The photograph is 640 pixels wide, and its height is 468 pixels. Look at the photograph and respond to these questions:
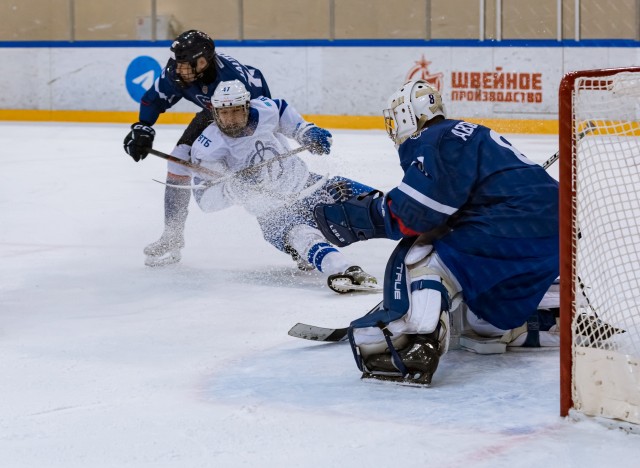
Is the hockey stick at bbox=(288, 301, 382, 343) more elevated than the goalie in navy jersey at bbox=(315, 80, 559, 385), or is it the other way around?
the goalie in navy jersey at bbox=(315, 80, 559, 385)

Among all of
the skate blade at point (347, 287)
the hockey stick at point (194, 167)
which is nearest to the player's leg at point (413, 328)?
the skate blade at point (347, 287)

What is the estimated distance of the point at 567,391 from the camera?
213 cm

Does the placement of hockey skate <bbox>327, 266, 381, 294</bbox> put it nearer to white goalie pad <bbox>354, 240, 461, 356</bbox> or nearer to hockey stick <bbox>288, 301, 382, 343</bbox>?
hockey stick <bbox>288, 301, 382, 343</bbox>

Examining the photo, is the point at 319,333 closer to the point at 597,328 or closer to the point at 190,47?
the point at 597,328

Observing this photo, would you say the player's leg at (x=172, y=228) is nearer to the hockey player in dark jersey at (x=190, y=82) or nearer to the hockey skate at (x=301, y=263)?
the hockey player in dark jersey at (x=190, y=82)

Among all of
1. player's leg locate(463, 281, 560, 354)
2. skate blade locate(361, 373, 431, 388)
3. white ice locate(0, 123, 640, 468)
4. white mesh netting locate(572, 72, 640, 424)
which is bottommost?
white ice locate(0, 123, 640, 468)

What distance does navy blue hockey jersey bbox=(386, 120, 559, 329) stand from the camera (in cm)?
240

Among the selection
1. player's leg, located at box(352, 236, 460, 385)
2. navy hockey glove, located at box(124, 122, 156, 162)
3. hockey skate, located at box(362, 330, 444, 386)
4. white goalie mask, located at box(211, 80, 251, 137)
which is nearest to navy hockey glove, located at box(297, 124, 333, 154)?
white goalie mask, located at box(211, 80, 251, 137)

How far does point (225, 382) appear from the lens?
98.4 inches

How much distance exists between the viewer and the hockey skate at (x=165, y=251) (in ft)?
13.8

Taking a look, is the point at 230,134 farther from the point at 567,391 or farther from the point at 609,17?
the point at 609,17

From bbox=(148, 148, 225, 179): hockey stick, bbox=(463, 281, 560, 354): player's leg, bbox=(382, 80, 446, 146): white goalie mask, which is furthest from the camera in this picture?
bbox=(148, 148, 225, 179): hockey stick

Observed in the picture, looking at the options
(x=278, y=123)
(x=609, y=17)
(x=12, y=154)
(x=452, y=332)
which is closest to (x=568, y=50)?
(x=609, y=17)

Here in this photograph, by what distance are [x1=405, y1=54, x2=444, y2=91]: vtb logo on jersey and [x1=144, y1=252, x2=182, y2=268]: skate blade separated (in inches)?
222
